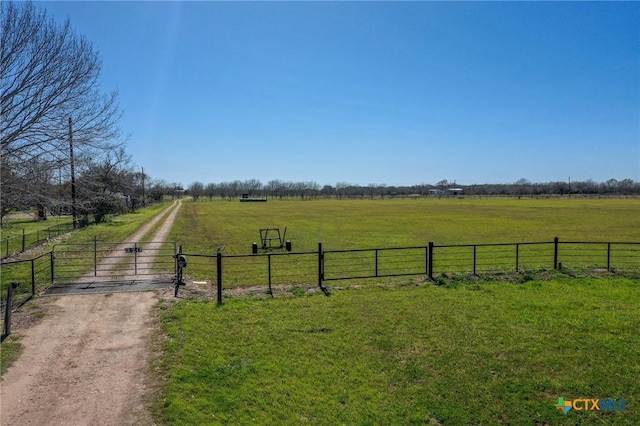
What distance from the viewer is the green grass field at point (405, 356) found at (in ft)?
17.8

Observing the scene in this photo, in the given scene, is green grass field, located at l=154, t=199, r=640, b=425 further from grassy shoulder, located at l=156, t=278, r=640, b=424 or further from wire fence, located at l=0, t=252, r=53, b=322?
wire fence, located at l=0, t=252, r=53, b=322

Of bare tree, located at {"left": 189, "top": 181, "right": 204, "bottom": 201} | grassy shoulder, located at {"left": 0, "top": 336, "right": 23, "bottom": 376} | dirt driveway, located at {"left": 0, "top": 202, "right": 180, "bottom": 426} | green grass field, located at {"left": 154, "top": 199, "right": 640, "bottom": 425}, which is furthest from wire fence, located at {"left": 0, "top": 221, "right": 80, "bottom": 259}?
bare tree, located at {"left": 189, "top": 181, "right": 204, "bottom": 201}

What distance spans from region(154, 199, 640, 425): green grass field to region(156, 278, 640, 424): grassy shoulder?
2 centimetres

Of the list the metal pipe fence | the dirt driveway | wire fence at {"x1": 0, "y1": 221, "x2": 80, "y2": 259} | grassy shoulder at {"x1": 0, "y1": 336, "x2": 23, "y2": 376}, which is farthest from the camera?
wire fence at {"x1": 0, "y1": 221, "x2": 80, "y2": 259}

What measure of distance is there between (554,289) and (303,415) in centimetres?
972

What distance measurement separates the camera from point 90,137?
13094mm

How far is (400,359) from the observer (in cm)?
708

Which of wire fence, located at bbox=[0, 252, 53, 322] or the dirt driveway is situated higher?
wire fence, located at bbox=[0, 252, 53, 322]

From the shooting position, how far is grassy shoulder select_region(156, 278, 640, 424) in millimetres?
5426

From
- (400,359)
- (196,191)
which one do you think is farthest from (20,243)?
(196,191)

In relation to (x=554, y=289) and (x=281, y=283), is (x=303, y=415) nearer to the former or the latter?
(x=281, y=283)

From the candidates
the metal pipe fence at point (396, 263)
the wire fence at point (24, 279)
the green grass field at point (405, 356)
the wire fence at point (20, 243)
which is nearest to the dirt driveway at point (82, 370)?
the green grass field at point (405, 356)

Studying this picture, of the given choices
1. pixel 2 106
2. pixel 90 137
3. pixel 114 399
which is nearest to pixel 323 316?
pixel 114 399

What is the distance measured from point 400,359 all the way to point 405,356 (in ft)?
0.57
